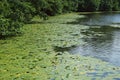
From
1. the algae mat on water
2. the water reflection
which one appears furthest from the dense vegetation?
the water reflection

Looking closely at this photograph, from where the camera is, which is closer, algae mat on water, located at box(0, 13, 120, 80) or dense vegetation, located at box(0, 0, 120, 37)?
algae mat on water, located at box(0, 13, 120, 80)

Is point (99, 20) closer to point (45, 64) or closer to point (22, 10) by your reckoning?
point (22, 10)

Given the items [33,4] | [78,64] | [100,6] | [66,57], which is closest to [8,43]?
[66,57]

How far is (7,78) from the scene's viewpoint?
843cm

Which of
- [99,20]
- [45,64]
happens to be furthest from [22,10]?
[99,20]

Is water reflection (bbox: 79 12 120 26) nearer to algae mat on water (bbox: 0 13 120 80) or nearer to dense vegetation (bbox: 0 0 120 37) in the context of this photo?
dense vegetation (bbox: 0 0 120 37)

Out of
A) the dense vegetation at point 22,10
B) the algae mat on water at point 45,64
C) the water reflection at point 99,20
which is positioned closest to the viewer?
the algae mat on water at point 45,64

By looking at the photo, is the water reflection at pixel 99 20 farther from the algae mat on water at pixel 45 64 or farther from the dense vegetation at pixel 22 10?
the algae mat on water at pixel 45 64

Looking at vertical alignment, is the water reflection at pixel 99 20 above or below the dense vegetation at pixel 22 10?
below

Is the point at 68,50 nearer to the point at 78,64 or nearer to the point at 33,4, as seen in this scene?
the point at 78,64

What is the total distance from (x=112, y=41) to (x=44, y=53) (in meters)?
5.73

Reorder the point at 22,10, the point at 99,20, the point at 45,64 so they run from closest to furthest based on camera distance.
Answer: the point at 45,64 → the point at 22,10 → the point at 99,20

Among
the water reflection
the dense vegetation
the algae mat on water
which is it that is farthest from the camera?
the water reflection

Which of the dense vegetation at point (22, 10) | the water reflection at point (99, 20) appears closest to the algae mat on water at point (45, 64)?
the dense vegetation at point (22, 10)
